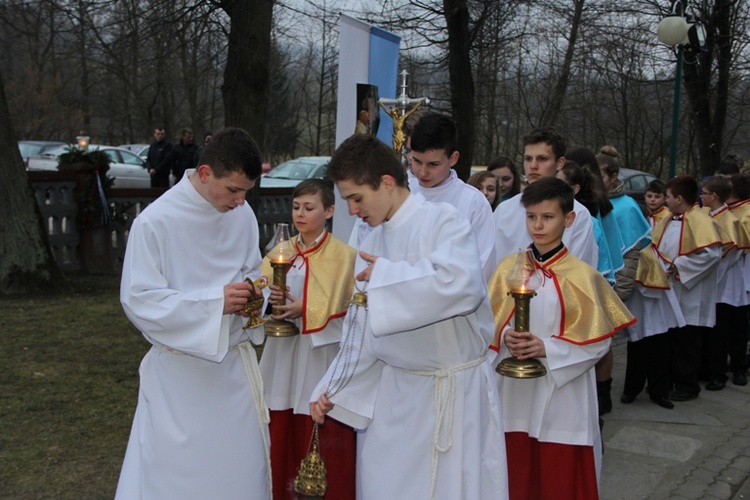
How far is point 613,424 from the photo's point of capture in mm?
6566

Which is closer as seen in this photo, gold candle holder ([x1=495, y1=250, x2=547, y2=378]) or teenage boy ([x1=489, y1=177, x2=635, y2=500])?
gold candle holder ([x1=495, y1=250, x2=547, y2=378])

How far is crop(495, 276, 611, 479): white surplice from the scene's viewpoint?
4.04 meters

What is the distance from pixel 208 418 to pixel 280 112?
37469 millimetres

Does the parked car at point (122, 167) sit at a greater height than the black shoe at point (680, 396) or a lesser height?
greater

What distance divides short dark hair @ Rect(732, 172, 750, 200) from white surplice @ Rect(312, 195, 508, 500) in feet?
19.3

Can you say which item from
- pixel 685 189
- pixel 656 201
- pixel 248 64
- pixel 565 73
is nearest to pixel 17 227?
pixel 248 64

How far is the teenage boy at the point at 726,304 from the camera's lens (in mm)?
7984

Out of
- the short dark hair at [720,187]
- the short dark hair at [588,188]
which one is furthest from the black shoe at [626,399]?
the short dark hair at [720,187]

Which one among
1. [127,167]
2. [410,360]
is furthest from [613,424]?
[127,167]

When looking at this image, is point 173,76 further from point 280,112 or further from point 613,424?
point 613,424

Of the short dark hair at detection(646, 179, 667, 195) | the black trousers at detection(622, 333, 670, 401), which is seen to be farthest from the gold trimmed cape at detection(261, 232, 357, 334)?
the short dark hair at detection(646, 179, 667, 195)

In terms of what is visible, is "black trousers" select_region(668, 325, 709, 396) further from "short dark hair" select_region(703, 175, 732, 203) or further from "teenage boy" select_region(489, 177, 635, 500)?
"teenage boy" select_region(489, 177, 635, 500)

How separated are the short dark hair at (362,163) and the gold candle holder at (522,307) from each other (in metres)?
0.83

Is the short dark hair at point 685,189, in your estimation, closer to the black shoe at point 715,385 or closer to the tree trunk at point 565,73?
the black shoe at point 715,385
